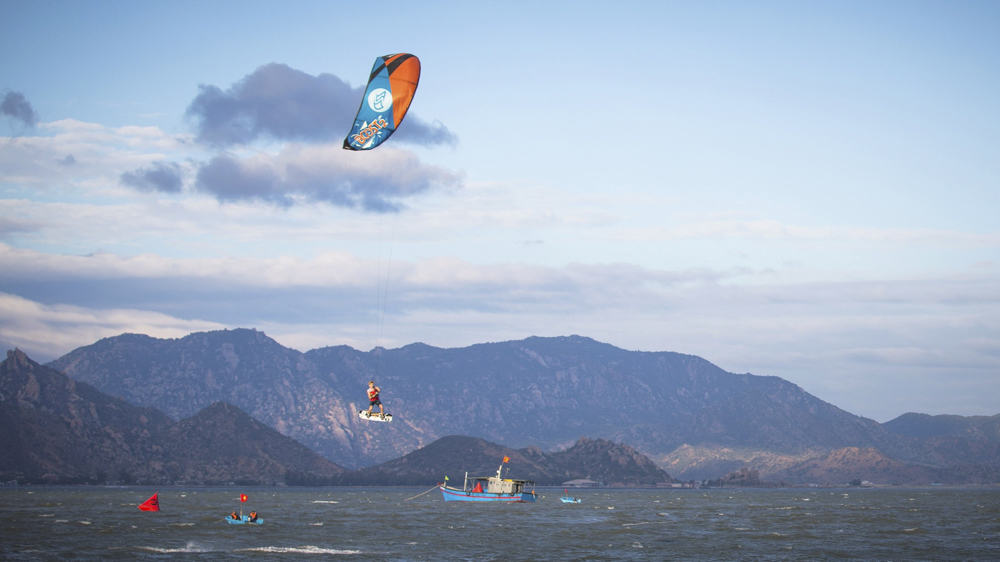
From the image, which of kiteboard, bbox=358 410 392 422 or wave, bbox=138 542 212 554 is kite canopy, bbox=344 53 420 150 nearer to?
kiteboard, bbox=358 410 392 422

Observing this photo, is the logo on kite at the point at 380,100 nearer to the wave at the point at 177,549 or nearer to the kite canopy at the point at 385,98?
the kite canopy at the point at 385,98

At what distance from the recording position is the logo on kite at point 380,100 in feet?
244

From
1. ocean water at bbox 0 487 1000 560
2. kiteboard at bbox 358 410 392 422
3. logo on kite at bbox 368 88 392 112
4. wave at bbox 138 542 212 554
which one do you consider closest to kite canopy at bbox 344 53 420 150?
logo on kite at bbox 368 88 392 112

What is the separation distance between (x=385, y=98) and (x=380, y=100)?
0.40 m

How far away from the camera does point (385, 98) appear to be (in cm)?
7462

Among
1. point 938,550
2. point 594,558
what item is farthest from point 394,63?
point 938,550

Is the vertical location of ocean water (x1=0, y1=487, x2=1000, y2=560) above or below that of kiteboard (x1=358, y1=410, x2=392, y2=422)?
below

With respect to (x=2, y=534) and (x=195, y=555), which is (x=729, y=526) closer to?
(x=195, y=555)

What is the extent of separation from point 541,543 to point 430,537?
1562 centimetres

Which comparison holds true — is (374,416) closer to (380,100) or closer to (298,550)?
(380,100)

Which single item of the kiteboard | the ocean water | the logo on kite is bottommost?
the ocean water

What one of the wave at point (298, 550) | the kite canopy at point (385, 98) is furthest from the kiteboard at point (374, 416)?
the wave at point (298, 550)

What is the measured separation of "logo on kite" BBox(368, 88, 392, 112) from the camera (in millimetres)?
74500

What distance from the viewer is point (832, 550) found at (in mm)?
109812
